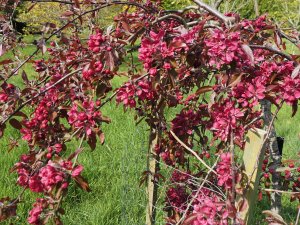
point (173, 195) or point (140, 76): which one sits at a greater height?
point (140, 76)

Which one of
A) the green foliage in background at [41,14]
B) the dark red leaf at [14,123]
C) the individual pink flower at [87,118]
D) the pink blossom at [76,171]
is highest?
the individual pink flower at [87,118]

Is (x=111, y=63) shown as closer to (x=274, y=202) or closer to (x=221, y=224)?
(x=221, y=224)

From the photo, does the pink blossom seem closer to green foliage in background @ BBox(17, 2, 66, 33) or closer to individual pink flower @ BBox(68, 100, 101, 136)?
individual pink flower @ BBox(68, 100, 101, 136)

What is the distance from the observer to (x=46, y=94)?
4.48 ft

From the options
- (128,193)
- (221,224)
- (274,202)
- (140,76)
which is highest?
(140,76)

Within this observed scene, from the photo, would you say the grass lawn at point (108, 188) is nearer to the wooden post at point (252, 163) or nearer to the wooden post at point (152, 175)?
the wooden post at point (152, 175)

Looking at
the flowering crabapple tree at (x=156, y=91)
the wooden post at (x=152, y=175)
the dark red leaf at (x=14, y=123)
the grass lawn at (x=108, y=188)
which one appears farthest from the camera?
the grass lawn at (x=108, y=188)

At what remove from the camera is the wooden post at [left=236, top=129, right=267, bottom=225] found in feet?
3.80

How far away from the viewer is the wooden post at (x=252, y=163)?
116 cm

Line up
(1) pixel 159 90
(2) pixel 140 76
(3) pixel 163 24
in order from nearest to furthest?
(2) pixel 140 76
(1) pixel 159 90
(3) pixel 163 24

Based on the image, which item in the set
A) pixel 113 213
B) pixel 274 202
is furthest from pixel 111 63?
pixel 113 213

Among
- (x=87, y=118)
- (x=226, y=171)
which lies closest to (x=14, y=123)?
(x=87, y=118)

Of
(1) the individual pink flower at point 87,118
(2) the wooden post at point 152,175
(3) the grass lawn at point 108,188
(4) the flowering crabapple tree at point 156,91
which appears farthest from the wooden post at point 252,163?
(3) the grass lawn at point 108,188

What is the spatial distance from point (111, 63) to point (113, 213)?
1.66 metres
